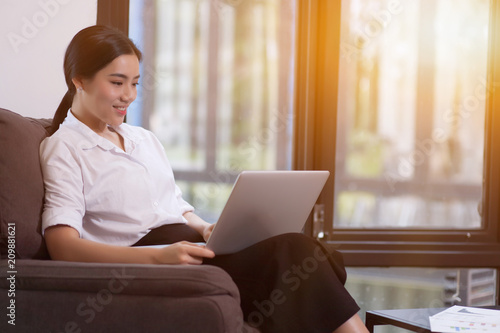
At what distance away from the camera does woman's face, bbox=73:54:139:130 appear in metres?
1.80

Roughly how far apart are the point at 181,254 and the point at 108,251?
0.65 ft

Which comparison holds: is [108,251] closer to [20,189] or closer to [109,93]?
[20,189]

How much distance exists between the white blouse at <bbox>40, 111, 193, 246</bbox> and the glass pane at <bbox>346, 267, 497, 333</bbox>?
4.49 ft

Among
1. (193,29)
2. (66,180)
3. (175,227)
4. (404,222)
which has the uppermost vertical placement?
(193,29)

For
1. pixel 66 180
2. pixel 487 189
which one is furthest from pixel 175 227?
pixel 487 189

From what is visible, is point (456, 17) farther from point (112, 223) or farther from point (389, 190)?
point (112, 223)

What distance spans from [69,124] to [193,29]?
3.63 feet

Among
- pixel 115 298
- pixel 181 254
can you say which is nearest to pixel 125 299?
pixel 115 298

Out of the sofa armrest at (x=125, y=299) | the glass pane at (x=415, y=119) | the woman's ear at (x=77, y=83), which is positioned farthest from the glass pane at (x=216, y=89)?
the sofa armrest at (x=125, y=299)

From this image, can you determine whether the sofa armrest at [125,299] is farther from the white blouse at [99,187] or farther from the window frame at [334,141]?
the window frame at [334,141]

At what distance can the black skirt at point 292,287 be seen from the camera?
1.51m

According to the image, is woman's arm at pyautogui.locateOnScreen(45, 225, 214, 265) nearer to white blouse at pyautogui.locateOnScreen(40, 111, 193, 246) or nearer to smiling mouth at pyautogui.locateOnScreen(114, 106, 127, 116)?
white blouse at pyautogui.locateOnScreen(40, 111, 193, 246)

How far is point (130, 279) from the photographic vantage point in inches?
52.9

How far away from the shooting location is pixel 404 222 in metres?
2.94
